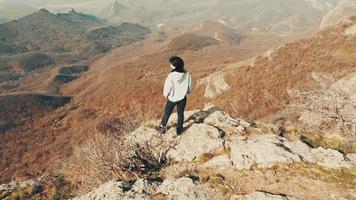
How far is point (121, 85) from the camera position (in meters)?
120

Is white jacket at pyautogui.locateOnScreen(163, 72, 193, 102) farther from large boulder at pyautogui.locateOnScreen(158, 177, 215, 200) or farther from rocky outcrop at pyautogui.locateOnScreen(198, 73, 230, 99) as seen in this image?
rocky outcrop at pyautogui.locateOnScreen(198, 73, 230, 99)

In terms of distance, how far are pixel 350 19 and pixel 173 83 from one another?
A: 56144 mm

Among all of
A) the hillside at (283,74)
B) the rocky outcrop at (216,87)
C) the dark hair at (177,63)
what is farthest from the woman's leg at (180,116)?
the rocky outcrop at (216,87)

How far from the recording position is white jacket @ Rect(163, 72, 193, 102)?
1124cm

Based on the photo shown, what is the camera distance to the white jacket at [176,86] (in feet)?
36.9

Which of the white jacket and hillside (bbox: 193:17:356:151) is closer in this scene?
the white jacket

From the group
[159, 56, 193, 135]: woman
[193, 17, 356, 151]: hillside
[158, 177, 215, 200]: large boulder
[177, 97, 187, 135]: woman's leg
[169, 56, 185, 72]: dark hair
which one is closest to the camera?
[158, 177, 215, 200]: large boulder

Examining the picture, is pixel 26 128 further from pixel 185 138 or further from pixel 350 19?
pixel 185 138

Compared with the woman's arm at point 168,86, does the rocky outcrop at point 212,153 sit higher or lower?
lower

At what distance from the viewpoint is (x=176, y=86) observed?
1145cm

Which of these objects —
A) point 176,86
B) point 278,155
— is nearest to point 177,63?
point 176,86

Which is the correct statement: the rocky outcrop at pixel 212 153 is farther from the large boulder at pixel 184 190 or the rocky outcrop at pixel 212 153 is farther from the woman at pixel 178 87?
the woman at pixel 178 87

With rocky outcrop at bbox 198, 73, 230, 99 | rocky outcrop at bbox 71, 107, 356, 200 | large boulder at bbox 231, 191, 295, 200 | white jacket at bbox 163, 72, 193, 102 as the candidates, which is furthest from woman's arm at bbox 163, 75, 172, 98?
rocky outcrop at bbox 198, 73, 230, 99

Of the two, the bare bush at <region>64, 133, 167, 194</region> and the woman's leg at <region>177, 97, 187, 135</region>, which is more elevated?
the woman's leg at <region>177, 97, 187, 135</region>
